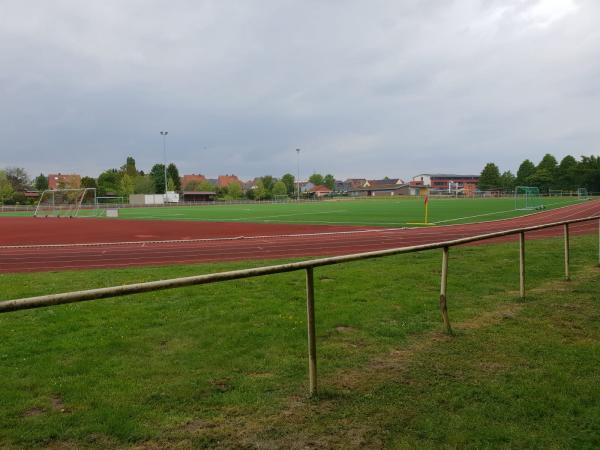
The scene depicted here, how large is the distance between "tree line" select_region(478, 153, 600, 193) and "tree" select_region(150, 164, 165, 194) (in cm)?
8705

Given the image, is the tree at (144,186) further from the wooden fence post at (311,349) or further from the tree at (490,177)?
the wooden fence post at (311,349)

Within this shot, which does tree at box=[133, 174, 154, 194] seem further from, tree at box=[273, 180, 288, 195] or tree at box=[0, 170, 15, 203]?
tree at box=[273, 180, 288, 195]

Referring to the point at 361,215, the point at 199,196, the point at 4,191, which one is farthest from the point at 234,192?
the point at 361,215

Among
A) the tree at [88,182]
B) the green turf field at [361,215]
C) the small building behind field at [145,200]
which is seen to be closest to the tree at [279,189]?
the tree at [88,182]

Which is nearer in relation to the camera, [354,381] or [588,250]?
[354,381]

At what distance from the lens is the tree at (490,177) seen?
134m

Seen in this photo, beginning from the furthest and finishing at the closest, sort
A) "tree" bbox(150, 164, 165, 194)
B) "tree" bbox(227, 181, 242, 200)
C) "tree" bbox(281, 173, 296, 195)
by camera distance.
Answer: "tree" bbox(281, 173, 296, 195), "tree" bbox(227, 181, 242, 200), "tree" bbox(150, 164, 165, 194)

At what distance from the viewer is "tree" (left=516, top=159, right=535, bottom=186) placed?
127438 mm

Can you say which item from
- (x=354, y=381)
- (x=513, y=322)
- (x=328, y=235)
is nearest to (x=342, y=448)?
(x=354, y=381)

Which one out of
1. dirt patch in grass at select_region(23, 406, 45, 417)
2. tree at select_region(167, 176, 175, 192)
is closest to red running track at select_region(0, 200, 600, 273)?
dirt patch in grass at select_region(23, 406, 45, 417)

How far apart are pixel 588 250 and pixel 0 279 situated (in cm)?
1438

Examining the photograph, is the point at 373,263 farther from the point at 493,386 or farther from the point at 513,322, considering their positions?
the point at 493,386

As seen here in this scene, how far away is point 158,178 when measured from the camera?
124 metres

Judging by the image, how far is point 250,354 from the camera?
5.25 meters
